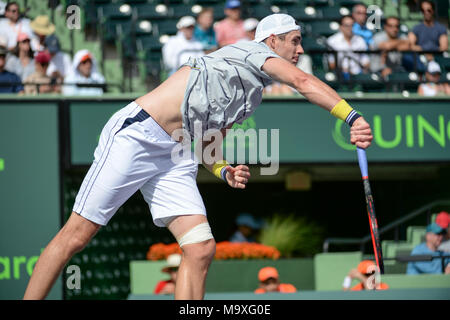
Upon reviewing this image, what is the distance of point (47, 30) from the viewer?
11.2 metres

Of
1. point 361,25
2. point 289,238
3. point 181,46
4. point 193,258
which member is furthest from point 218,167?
point 361,25

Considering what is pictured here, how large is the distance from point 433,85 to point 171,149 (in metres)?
7.47

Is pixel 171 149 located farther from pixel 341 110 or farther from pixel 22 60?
pixel 22 60

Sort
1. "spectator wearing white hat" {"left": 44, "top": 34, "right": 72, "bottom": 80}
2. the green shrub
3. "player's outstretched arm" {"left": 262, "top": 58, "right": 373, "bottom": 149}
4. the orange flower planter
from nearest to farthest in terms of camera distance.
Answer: "player's outstretched arm" {"left": 262, "top": 58, "right": 373, "bottom": 149}
the orange flower planter
"spectator wearing white hat" {"left": 44, "top": 34, "right": 72, "bottom": 80}
the green shrub

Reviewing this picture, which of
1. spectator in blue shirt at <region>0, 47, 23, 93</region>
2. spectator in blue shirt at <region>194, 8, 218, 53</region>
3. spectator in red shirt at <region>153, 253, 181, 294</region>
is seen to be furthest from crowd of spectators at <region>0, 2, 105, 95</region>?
spectator in red shirt at <region>153, 253, 181, 294</region>

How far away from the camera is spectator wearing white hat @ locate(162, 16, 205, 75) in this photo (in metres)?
11.0

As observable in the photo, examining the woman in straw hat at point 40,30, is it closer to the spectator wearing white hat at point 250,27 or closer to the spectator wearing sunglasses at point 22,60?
the spectator wearing sunglasses at point 22,60

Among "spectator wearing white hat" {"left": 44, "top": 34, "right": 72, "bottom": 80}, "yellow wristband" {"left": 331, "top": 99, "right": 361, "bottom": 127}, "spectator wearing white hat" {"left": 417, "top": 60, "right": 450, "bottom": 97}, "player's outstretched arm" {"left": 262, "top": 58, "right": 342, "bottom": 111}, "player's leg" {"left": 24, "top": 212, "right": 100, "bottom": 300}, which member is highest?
"spectator wearing white hat" {"left": 44, "top": 34, "right": 72, "bottom": 80}

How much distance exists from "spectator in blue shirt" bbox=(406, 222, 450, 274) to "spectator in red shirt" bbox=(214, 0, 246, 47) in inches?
137

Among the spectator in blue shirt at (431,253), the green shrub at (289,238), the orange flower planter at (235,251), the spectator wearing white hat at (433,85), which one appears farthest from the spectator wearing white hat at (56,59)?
the spectator in blue shirt at (431,253)

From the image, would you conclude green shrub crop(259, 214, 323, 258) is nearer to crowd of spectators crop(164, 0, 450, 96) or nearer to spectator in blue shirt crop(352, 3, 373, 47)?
crowd of spectators crop(164, 0, 450, 96)

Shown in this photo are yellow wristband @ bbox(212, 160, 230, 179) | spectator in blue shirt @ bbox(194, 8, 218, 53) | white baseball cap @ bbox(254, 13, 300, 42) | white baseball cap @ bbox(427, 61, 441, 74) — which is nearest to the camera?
white baseball cap @ bbox(254, 13, 300, 42)

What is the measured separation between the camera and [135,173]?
4570 mm
